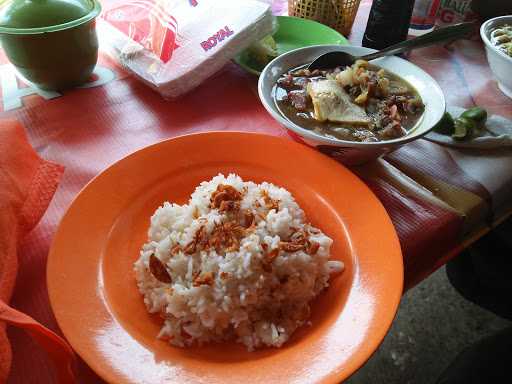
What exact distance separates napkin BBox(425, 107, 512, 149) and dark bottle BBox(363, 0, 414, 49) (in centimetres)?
53

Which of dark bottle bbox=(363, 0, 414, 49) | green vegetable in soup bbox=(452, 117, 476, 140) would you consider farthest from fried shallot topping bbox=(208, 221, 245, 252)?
dark bottle bbox=(363, 0, 414, 49)

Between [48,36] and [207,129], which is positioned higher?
[48,36]

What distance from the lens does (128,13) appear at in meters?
1.46

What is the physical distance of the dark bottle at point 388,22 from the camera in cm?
152

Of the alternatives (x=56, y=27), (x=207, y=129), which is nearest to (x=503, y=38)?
(x=207, y=129)

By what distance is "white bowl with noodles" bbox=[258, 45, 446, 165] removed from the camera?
97 cm

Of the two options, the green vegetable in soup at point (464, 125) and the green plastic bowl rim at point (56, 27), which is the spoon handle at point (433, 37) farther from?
the green plastic bowl rim at point (56, 27)

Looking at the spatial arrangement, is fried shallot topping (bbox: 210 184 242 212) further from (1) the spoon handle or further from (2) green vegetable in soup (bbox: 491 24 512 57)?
(2) green vegetable in soup (bbox: 491 24 512 57)

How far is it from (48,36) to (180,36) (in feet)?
1.39

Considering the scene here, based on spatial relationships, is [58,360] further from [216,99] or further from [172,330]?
[216,99]

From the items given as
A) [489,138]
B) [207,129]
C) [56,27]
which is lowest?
[207,129]

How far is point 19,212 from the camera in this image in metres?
0.79

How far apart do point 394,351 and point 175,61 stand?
1552 mm

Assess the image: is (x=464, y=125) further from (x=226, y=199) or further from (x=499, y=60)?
(x=226, y=199)
